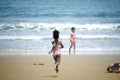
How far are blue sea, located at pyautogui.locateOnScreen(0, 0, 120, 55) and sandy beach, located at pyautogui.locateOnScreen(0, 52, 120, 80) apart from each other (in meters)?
1.84

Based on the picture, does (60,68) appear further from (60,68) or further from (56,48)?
(56,48)

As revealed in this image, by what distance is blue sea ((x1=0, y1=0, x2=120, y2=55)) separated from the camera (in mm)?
17797

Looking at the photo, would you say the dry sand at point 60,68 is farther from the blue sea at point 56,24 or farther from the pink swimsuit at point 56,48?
the blue sea at point 56,24

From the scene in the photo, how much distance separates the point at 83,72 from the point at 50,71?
91 centimetres

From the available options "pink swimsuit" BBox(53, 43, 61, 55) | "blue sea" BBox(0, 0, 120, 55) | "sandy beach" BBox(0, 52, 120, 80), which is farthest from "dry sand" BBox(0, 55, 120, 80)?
"blue sea" BBox(0, 0, 120, 55)

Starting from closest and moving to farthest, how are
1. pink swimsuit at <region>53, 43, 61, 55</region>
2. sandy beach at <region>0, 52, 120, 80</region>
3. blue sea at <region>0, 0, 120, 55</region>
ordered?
sandy beach at <region>0, 52, 120, 80</region>
pink swimsuit at <region>53, 43, 61, 55</region>
blue sea at <region>0, 0, 120, 55</region>

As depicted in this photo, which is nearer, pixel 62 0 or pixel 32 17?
pixel 32 17

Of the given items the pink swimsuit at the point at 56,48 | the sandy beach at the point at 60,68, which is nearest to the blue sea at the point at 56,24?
the sandy beach at the point at 60,68

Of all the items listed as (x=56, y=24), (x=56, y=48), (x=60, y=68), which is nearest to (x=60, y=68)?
(x=60, y=68)

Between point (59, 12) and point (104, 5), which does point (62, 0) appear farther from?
point (59, 12)

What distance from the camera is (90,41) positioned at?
19062 mm

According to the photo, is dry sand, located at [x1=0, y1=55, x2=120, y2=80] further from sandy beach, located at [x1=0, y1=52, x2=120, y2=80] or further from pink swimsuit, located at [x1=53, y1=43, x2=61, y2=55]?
pink swimsuit, located at [x1=53, y1=43, x2=61, y2=55]

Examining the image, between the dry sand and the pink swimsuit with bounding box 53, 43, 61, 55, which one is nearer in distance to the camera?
the dry sand

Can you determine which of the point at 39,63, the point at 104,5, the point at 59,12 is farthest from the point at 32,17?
the point at 39,63
